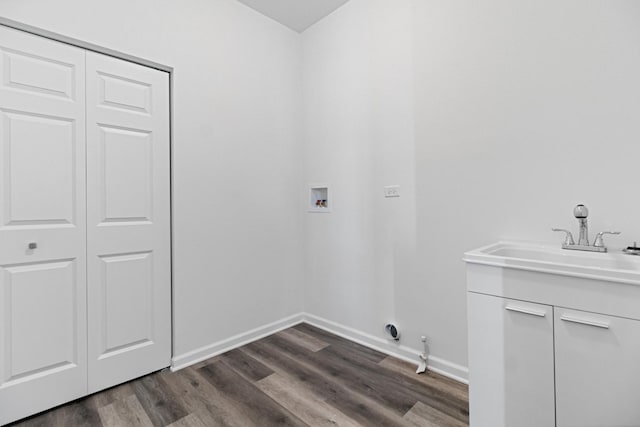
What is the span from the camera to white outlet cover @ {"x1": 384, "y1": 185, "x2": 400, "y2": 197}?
2240mm

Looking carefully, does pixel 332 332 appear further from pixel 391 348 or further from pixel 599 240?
pixel 599 240

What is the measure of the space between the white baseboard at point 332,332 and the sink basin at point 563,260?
839 mm

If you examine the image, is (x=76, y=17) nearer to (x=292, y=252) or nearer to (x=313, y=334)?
(x=292, y=252)

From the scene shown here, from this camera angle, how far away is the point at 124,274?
6.41ft

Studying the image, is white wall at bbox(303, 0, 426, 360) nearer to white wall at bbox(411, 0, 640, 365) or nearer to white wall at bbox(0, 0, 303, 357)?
white wall at bbox(411, 0, 640, 365)

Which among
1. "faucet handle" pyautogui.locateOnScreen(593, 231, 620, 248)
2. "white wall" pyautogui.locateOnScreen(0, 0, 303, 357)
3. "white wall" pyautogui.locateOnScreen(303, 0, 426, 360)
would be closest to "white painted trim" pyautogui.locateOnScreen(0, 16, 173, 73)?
"white wall" pyautogui.locateOnScreen(0, 0, 303, 357)

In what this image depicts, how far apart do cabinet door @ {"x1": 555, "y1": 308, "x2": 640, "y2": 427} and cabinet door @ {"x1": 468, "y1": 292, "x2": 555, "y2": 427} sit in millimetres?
40

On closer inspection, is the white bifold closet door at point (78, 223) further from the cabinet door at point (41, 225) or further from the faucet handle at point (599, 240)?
the faucet handle at point (599, 240)

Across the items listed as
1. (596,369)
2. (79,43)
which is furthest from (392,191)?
(79,43)

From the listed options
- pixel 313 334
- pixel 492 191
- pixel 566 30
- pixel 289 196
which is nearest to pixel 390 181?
pixel 492 191

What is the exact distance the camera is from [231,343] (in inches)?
95.7

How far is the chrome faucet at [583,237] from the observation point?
4.60 ft

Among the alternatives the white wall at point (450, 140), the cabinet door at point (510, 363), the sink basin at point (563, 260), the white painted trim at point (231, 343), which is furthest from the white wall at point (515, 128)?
the white painted trim at point (231, 343)

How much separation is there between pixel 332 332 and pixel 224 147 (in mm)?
1812
